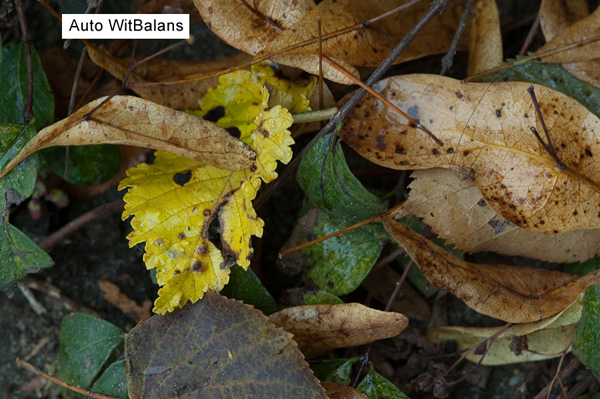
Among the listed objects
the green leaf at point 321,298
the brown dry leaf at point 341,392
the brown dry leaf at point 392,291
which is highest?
the green leaf at point 321,298

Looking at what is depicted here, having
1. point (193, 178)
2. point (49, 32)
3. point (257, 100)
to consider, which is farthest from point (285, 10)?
point (49, 32)

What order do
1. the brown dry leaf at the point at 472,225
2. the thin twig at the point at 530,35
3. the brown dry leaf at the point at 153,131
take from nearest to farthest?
1. the brown dry leaf at the point at 153,131
2. the brown dry leaf at the point at 472,225
3. the thin twig at the point at 530,35

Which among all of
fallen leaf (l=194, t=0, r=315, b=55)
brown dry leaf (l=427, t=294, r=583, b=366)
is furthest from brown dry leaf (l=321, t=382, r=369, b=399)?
fallen leaf (l=194, t=0, r=315, b=55)

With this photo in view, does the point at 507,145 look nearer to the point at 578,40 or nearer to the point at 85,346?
the point at 578,40

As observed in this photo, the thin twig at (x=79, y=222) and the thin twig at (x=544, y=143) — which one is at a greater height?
the thin twig at (x=544, y=143)

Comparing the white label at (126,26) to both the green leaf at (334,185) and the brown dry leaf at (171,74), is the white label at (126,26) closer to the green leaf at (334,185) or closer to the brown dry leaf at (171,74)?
the brown dry leaf at (171,74)

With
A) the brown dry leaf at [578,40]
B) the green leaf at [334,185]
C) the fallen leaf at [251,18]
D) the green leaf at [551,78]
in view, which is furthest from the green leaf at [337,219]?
the brown dry leaf at [578,40]

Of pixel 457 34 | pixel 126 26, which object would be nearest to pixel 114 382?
pixel 126 26
